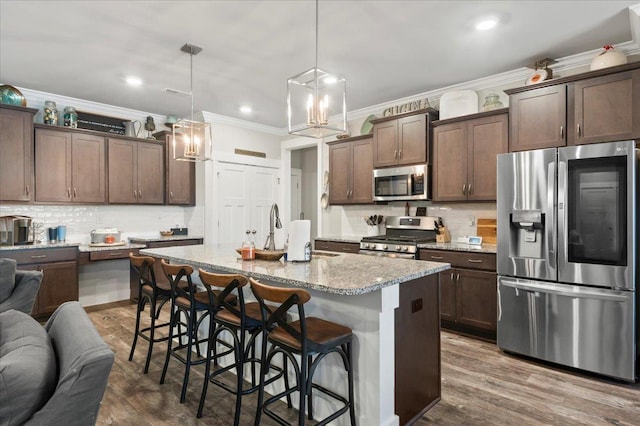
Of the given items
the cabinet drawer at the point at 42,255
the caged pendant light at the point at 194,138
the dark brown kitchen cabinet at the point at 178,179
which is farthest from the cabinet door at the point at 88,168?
the caged pendant light at the point at 194,138

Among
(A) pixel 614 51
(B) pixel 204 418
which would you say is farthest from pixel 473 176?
(B) pixel 204 418

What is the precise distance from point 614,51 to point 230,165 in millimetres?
4908

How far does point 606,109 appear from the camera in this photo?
3.07 metres

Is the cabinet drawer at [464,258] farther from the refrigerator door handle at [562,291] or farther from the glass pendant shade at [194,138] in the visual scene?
the glass pendant shade at [194,138]

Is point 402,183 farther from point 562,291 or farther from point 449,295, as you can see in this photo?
point 562,291

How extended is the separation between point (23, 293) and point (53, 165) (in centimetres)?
287

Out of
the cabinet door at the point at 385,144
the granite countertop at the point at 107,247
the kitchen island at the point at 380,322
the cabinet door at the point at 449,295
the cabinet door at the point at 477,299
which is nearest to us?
the kitchen island at the point at 380,322

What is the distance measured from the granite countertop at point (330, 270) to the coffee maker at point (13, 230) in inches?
97.0

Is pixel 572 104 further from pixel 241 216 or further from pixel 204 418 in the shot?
pixel 241 216

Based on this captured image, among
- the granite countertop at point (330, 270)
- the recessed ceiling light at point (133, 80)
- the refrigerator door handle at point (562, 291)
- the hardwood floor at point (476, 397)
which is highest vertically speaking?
the recessed ceiling light at point (133, 80)

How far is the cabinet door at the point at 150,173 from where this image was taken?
5340mm

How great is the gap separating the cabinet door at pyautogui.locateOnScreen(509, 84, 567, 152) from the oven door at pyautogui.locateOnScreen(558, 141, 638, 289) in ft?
1.36

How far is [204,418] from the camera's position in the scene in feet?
7.49

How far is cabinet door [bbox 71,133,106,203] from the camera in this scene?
15.6 ft
